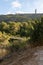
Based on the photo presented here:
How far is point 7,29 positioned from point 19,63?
1520 inches

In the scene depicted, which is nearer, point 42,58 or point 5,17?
point 42,58

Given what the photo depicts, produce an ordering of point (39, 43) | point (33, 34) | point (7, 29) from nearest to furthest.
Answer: point (39, 43) < point (33, 34) < point (7, 29)

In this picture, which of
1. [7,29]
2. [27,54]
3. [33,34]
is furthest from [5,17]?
[27,54]

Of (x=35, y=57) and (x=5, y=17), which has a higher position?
(x=35, y=57)

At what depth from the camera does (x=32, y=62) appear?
9555 millimetres

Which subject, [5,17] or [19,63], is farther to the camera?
[5,17]

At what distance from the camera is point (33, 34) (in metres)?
15.8

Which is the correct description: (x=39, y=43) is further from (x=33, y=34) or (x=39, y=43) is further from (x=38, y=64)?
(x=38, y=64)

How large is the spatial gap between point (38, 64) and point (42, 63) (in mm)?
268

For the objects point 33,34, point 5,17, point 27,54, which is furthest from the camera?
point 5,17

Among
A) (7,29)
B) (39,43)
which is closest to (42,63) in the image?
(39,43)

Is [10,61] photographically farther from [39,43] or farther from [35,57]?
[39,43]

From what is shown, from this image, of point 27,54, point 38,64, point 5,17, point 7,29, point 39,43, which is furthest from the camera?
point 5,17

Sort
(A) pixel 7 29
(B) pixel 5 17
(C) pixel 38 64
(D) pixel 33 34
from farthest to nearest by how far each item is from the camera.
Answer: (B) pixel 5 17, (A) pixel 7 29, (D) pixel 33 34, (C) pixel 38 64
